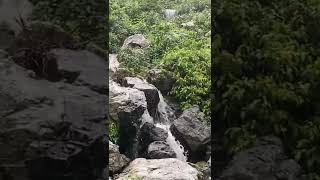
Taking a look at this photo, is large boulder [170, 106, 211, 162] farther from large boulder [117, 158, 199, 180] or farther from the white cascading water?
large boulder [117, 158, 199, 180]

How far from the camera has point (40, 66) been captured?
5.79 meters

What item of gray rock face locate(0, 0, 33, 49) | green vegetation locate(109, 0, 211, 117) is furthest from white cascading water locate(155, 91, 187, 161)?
gray rock face locate(0, 0, 33, 49)

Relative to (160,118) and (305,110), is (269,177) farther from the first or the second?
(160,118)

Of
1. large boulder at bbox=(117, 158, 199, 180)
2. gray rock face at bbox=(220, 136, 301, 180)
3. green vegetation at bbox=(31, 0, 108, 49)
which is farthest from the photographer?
green vegetation at bbox=(31, 0, 108, 49)

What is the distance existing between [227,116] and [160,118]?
134 cm

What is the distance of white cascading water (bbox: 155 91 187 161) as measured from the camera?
6.00 metres

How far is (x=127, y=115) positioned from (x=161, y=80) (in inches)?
32.4

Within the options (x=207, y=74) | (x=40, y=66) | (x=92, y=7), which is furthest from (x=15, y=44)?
(x=207, y=74)

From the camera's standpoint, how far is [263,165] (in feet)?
15.0

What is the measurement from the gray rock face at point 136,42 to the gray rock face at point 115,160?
1633mm

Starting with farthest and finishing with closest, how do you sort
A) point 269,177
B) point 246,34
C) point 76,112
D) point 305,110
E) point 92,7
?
point 92,7 → point 246,34 → point 305,110 → point 76,112 → point 269,177

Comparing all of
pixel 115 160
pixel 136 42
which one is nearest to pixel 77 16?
pixel 136 42

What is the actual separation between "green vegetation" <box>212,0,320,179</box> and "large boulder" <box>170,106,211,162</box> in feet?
2.48

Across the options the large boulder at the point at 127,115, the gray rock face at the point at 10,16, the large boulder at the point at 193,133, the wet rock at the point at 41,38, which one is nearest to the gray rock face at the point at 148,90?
the large boulder at the point at 127,115
